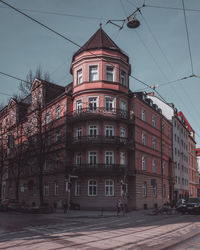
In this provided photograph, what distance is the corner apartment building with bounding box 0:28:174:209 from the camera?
104 ft

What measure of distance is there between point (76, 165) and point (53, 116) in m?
9.11

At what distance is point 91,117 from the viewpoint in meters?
32.1

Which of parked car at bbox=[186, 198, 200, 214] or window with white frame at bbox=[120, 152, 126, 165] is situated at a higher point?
window with white frame at bbox=[120, 152, 126, 165]

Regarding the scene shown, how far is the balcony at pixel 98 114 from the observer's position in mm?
32219

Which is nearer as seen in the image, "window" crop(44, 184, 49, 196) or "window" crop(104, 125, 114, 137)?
"window" crop(104, 125, 114, 137)

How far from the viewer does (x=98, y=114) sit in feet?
106

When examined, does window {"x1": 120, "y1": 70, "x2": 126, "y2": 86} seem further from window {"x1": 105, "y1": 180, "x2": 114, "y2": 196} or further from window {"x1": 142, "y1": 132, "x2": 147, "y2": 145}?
window {"x1": 105, "y1": 180, "x2": 114, "y2": 196}

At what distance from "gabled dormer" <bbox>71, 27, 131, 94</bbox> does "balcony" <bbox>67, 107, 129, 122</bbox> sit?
262 centimetres

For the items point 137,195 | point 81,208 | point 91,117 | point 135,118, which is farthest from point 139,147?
point 81,208

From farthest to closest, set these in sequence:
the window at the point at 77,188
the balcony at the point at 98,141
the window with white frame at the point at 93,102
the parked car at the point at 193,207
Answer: the window with white frame at the point at 93,102 → the window at the point at 77,188 → the balcony at the point at 98,141 → the parked car at the point at 193,207

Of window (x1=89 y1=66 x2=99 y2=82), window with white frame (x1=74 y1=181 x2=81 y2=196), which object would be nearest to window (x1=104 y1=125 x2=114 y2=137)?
window (x1=89 y1=66 x2=99 y2=82)

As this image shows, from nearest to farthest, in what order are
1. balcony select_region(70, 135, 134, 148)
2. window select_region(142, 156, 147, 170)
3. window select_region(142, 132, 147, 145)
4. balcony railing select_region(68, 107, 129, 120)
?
balcony select_region(70, 135, 134, 148)
balcony railing select_region(68, 107, 129, 120)
window select_region(142, 156, 147, 170)
window select_region(142, 132, 147, 145)

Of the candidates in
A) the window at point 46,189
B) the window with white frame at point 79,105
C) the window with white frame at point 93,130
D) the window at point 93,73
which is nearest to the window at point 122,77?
the window at point 93,73

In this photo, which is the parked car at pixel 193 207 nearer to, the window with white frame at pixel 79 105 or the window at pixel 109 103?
the window at pixel 109 103
